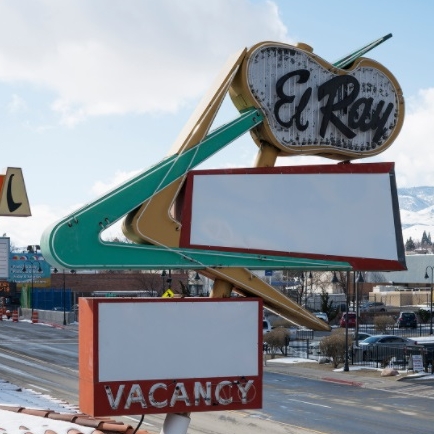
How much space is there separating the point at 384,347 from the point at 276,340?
634cm

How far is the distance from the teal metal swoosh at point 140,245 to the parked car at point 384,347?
123 feet

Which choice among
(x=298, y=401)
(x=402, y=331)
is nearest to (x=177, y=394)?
(x=298, y=401)

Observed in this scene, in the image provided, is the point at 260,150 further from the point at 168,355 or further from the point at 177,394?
the point at 177,394

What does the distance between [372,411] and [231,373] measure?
2232 cm

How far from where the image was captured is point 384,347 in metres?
52.7

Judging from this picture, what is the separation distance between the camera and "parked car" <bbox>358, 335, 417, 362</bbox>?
168 ft

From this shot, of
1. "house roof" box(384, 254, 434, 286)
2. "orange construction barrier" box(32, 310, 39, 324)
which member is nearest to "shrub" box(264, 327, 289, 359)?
"orange construction barrier" box(32, 310, 39, 324)

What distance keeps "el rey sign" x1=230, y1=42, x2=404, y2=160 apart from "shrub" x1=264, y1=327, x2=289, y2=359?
40.5 metres

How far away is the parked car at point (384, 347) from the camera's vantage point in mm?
51156

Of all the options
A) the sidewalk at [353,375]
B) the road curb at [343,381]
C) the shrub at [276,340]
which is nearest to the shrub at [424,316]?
the shrub at [276,340]

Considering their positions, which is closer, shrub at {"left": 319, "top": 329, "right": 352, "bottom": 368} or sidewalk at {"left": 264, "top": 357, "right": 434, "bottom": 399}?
sidewalk at {"left": 264, "top": 357, "right": 434, "bottom": 399}

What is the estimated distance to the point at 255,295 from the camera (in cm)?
1469

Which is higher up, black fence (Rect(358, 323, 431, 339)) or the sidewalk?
black fence (Rect(358, 323, 431, 339))

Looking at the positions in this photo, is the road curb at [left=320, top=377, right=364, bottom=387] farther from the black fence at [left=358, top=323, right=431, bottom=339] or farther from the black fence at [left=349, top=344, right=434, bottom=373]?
the black fence at [left=358, top=323, right=431, bottom=339]
